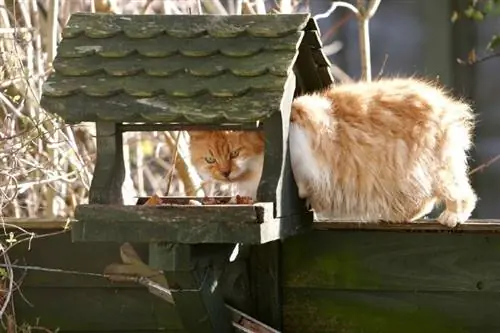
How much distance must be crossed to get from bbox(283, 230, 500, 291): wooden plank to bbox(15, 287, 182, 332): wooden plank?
0.42 metres

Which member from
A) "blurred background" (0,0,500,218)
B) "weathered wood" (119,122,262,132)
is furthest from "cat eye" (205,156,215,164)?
"blurred background" (0,0,500,218)

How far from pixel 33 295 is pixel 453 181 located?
1.33 meters

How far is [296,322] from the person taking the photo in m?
3.16

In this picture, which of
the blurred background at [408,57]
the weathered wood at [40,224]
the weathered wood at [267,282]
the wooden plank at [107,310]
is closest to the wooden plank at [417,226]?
the weathered wood at [267,282]

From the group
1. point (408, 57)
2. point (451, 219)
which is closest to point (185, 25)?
point (451, 219)

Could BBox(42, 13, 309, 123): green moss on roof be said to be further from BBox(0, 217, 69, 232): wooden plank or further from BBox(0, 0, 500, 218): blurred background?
BBox(0, 0, 500, 218): blurred background

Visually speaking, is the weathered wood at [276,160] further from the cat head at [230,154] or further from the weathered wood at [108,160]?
the weathered wood at [108,160]

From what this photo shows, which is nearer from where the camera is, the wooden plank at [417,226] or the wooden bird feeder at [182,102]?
the wooden bird feeder at [182,102]

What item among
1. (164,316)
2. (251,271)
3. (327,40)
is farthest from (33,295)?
(327,40)

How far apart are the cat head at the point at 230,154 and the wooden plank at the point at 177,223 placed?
0.35 m

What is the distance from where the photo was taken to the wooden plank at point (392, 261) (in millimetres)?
2998

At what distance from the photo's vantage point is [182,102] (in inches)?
106

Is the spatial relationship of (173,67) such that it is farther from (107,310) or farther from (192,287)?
(107,310)

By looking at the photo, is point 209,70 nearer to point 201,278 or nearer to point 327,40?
point 201,278
